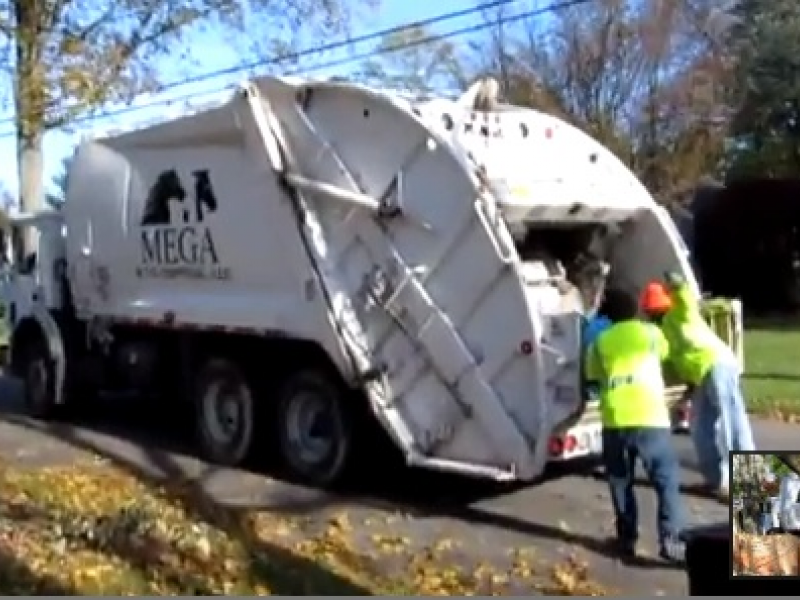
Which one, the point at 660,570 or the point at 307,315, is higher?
the point at 307,315

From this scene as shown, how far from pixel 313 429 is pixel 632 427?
114 inches

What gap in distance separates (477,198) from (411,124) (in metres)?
0.78

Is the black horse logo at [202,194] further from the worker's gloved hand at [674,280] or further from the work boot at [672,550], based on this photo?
the work boot at [672,550]

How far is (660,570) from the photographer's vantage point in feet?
24.4

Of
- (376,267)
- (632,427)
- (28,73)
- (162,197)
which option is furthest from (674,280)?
(28,73)

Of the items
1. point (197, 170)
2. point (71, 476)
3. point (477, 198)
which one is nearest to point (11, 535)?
point (71, 476)

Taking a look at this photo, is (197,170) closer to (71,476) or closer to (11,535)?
(71,476)

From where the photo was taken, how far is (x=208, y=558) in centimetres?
724

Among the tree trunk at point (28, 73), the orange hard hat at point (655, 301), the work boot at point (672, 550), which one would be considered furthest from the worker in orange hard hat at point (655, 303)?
the tree trunk at point (28, 73)

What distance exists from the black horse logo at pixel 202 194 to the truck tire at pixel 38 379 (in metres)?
3.18

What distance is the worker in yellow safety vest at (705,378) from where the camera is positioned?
917 cm

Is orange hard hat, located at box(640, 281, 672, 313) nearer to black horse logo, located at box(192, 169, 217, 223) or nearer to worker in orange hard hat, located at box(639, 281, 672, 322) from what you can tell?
worker in orange hard hat, located at box(639, 281, 672, 322)

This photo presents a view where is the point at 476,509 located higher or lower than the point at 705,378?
lower

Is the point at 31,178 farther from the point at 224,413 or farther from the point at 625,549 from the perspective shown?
the point at 625,549
